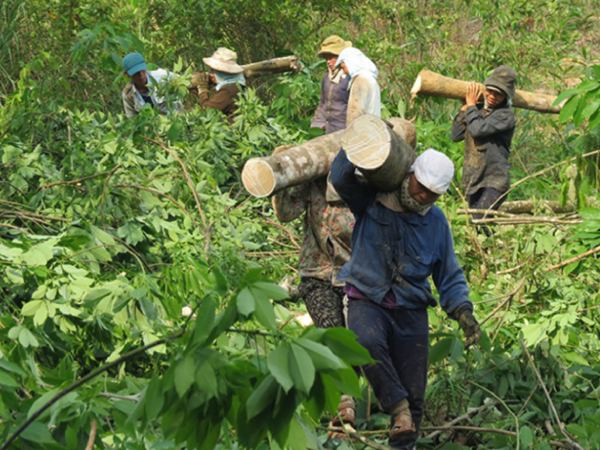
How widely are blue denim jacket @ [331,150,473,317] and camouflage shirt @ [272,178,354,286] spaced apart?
1.93 feet

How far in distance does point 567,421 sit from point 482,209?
3967mm

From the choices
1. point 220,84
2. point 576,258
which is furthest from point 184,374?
point 220,84

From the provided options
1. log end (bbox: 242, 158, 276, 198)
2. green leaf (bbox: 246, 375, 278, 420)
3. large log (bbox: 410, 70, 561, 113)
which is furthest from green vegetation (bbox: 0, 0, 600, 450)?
large log (bbox: 410, 70, 561, 113)

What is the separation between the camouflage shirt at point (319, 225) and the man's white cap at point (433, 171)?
0.98m

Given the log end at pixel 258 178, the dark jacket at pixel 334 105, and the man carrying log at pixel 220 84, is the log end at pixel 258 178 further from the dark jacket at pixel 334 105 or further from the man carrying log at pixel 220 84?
the man carrying log at pixel 220 84

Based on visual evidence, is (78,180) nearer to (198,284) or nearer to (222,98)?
(198,284)

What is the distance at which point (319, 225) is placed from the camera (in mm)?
7031

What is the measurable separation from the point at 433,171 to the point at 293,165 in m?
0.97

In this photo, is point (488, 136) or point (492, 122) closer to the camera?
point (492, 122)

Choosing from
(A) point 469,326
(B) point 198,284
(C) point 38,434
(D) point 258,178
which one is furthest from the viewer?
(B) point 198,284

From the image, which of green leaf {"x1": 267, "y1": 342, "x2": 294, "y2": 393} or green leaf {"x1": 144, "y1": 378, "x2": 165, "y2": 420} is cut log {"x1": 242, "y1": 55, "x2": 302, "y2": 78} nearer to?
green leaf {"x1": 144, "y1": 378, "x2": 165, "y2": 420}

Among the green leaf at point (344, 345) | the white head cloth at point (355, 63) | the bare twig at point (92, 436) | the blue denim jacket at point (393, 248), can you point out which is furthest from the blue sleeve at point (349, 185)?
the white head cloth at point (355, 63)

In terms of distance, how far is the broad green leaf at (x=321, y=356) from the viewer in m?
3.53

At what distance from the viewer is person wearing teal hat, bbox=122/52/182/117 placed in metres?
10.8
